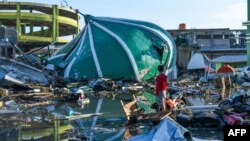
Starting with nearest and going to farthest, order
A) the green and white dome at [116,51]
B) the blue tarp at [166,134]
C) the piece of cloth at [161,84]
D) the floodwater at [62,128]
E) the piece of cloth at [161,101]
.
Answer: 1. the blue tarp at [166,134]
2. the floodwater at [62,128]
3. the piece of cloth at [161,101]
4. the piece of cloth at [161,84]
5. the green and white dome at [116,51]

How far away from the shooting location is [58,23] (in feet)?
216

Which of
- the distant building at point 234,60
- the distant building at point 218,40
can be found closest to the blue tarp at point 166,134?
the distant building at point 234,60

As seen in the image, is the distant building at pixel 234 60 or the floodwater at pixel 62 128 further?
the distant building at pixel 234 60

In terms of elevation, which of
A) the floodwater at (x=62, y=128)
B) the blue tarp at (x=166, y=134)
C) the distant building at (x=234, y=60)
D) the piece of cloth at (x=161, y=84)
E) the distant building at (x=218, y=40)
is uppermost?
the distant building at (x=218, y=40)

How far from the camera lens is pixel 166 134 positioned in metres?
7.85

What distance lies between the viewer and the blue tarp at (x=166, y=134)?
758 cm

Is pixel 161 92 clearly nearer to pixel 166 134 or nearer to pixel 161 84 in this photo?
pixel 161 84

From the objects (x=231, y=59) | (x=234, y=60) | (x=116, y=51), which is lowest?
(x=234, y=60)

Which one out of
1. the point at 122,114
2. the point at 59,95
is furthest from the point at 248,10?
the point at 122,114

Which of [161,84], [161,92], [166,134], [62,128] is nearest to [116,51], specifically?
[161,84]

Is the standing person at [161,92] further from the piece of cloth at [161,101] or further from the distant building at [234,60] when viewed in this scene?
the distant building at [234,60]

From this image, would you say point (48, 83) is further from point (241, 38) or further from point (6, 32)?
point (241, 38)

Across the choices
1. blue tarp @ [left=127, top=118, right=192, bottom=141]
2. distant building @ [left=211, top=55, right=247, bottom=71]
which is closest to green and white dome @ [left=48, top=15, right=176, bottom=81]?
distant building @ [left=211, top=55, right=247, bottom=71]

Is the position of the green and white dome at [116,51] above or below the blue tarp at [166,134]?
above
